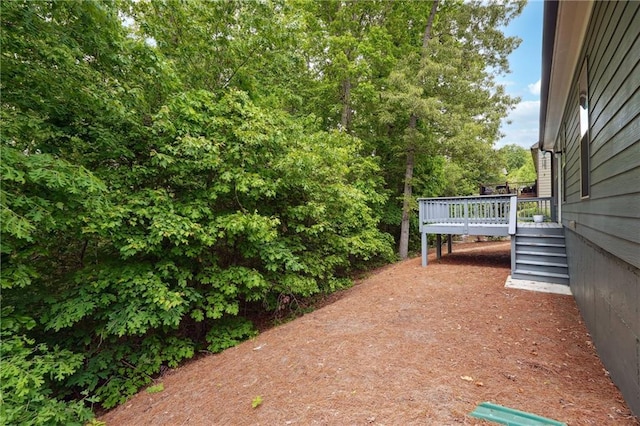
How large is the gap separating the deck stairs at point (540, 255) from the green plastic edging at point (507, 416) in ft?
15.3

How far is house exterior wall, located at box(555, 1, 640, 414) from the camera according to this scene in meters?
2.02

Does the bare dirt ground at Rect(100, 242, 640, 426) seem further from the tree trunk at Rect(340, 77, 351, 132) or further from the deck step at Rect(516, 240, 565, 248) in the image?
the tree trunk at Rect(340, 77, 351, 132)

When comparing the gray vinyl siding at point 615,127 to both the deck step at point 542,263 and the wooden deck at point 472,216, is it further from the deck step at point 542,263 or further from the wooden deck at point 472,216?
the wooden deck at point 472,216

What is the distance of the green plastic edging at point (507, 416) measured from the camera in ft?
6.96

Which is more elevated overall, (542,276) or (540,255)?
(540,255)

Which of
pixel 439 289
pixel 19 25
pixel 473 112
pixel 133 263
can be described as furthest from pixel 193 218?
pixel 473 112

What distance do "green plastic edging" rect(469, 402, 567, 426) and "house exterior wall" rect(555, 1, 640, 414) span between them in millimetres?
692

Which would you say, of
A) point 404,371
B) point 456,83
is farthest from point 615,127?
point 456,83

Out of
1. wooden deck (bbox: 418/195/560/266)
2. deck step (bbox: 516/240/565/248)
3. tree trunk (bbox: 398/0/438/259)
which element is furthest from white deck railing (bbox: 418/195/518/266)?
tree trunk (bbox: 398/0/438/259)

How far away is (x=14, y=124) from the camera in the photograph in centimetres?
324

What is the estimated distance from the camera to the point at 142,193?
4.47 m

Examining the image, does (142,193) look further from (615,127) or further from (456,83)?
(456,83)

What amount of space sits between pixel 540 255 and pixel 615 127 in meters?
4.89

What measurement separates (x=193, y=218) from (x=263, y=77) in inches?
145
